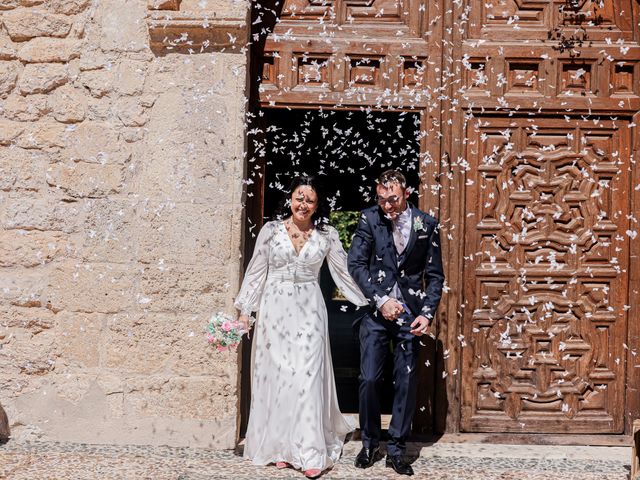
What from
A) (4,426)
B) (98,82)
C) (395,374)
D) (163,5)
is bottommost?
(4,426)

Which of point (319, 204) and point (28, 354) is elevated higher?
point (319, 204)

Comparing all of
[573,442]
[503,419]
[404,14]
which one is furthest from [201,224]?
[573,442]

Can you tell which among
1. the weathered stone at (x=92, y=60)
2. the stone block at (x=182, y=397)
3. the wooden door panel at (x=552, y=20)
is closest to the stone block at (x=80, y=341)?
the stone block at (x=182, y=397)

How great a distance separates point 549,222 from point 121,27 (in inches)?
121

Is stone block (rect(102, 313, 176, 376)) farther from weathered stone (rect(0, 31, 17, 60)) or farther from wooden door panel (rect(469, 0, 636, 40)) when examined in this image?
wooden door panel (rect(469, 0, 636, 40))

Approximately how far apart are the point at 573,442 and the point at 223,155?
2980 millimetres

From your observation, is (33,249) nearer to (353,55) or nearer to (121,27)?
(121,27)

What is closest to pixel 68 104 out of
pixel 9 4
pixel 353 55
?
pixel 9 4

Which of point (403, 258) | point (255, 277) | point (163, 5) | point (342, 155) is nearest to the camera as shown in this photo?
point (403, 258)

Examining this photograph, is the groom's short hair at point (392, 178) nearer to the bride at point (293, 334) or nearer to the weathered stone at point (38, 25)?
the bride at point (293, 334)

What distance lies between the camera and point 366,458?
15.8ft

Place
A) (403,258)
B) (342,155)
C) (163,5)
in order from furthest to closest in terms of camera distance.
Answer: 1. (342,155)
2. (163,5)
3. (403,258)

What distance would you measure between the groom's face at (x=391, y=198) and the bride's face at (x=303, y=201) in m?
0.41

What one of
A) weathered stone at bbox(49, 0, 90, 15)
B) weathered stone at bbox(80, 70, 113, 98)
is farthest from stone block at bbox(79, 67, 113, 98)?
weathered stone at bbox(49, 0, 90, 15)
